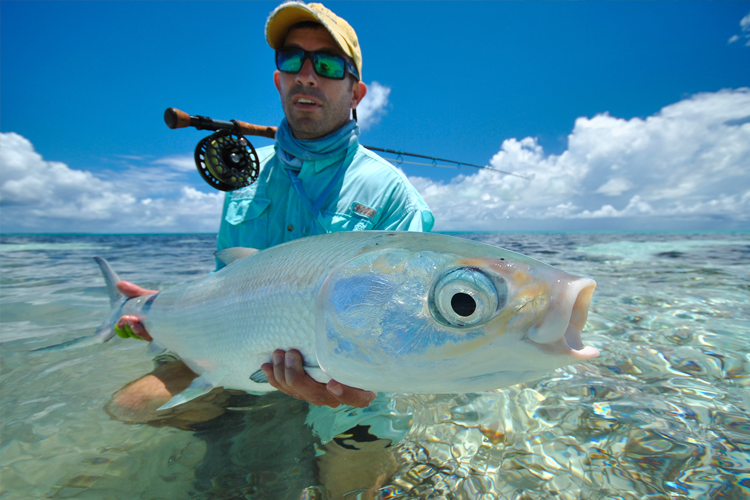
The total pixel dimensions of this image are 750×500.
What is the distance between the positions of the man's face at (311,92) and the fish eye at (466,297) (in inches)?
79.5

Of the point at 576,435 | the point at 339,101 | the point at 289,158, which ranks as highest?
the point at 339,101

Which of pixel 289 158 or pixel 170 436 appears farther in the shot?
pixel 289 158

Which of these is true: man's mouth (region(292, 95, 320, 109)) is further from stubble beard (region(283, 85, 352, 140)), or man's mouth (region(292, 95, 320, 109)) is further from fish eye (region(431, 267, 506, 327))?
fish eye (region(431, 267, 506, 327))

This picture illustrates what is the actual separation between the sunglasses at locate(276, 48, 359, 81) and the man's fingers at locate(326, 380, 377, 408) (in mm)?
2170

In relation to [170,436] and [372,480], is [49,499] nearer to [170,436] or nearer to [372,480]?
[170,436]

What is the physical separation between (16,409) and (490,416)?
120 inches

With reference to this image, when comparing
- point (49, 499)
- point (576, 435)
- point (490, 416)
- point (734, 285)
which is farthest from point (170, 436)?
point (734, 285)

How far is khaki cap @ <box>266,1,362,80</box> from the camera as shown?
7.89ft

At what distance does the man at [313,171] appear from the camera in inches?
97.2

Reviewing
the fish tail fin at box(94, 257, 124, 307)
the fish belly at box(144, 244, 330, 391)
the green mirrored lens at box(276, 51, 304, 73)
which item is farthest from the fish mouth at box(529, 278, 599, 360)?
the fish tail fin at box(94, 257, 124, 307)

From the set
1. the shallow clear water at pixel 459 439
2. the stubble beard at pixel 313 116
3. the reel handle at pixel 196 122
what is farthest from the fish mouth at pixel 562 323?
the reel handle at pixel 196 122

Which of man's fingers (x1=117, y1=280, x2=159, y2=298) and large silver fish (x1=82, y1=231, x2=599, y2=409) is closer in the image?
large silver fish (x1=82, y1=231, x2=599, y2=409)

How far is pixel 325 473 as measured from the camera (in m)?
1.73

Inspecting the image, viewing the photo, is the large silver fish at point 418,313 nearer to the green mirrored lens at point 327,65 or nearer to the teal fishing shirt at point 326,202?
the teal fishing shirt at point 326,202
